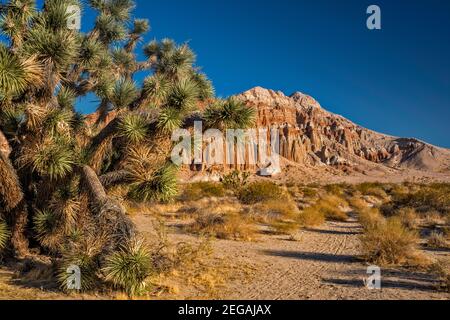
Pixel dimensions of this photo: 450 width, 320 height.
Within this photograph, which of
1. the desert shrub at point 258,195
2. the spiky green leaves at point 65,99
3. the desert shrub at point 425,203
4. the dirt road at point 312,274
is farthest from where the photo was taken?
the desert shrub at point 258,195

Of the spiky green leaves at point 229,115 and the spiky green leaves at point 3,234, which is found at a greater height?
the spiky green leaves at point 229,115

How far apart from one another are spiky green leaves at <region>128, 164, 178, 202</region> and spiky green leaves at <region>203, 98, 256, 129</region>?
122 centimetres

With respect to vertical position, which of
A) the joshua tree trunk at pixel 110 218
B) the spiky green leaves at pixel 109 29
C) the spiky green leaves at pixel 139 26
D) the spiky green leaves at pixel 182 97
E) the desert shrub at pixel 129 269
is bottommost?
the desert shrub at pixel 129 269

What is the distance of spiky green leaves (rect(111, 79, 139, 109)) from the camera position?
952 centimetres

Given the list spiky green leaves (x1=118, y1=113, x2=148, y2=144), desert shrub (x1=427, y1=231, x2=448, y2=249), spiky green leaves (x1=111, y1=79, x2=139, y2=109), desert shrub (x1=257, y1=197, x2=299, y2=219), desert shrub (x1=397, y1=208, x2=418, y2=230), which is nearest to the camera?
spiky green leaves (x1=118, y1=113, x2=148, y2=144)

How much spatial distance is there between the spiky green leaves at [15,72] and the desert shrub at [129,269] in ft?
11.1

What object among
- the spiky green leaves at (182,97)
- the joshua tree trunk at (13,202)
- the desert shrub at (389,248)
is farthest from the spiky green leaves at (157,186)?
the desert shrub at (389,248)

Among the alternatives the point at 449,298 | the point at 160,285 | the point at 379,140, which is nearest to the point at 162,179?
the point at 160,285

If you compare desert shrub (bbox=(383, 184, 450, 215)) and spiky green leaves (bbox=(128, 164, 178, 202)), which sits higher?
desert shrub (bbox=(383, 184, 450, 215))

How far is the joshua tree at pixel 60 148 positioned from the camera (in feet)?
23.4

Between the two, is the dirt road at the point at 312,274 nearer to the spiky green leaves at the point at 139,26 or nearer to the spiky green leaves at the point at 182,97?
the spiky green leaves at the point at 182,97
